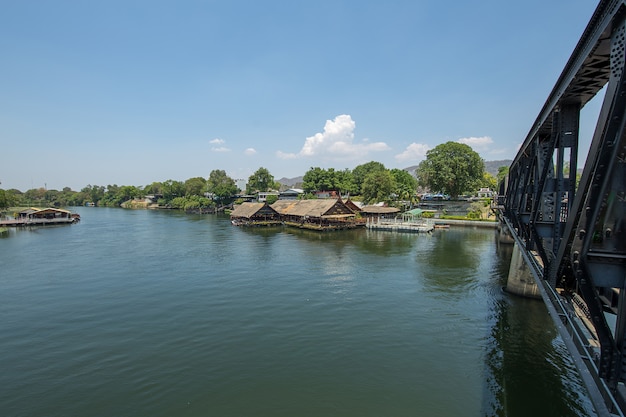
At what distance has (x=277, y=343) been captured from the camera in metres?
16.5

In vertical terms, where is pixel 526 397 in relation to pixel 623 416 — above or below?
below

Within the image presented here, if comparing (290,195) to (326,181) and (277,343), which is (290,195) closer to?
Result: (326,181)

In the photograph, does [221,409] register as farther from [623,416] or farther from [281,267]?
[281,267]

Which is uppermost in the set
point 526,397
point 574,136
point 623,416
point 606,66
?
point 606,66

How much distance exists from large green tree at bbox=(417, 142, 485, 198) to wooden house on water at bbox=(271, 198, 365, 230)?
2590 cm

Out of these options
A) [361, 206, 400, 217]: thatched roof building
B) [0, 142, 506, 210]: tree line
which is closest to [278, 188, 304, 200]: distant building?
[0, 142, 506, 210]: tree line

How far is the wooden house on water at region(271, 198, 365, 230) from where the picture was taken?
2413 inches

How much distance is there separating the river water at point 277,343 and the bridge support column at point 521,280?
934mm

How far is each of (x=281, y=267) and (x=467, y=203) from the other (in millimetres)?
60200

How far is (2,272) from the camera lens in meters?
→ 30.7

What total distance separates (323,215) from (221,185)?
250 ft

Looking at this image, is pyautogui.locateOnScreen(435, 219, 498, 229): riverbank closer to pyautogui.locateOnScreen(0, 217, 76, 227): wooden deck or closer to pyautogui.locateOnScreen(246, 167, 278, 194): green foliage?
pyautogui.locateOnScreen(246, 167, 278, 194): green foliage

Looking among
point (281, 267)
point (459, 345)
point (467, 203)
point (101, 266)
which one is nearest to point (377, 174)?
point (467, 203)

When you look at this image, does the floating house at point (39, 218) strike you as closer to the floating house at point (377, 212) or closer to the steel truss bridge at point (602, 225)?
the floating house at point (377, 212)
